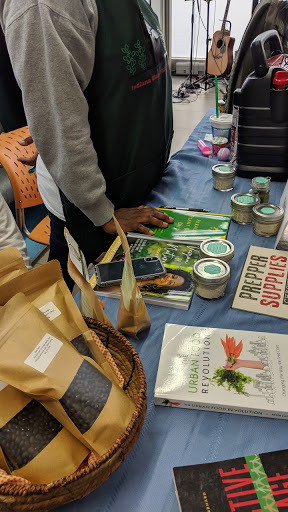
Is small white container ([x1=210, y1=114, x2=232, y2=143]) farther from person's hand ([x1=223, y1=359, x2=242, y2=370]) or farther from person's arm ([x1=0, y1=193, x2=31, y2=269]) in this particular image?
person's hand ([x1=223, y1=359, x2=242, y2=370])

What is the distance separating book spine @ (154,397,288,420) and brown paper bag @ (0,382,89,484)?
151 mm

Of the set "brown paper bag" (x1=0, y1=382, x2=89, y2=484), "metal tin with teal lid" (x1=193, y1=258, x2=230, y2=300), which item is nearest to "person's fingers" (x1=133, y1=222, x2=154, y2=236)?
"metal tin with teal lid" (x1=193, y1=258, x2=230, y2=300)

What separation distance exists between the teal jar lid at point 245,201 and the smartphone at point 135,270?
0.97 feet

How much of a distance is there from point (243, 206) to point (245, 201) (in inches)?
1.1

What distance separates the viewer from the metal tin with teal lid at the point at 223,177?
3.98 ft

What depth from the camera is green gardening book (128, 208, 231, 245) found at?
3.30 ft

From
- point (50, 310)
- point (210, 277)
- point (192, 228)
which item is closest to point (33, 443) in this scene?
point (50, 310)

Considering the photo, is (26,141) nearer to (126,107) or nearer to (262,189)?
(126,107)

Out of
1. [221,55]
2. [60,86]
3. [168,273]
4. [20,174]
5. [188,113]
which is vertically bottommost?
[188,113]

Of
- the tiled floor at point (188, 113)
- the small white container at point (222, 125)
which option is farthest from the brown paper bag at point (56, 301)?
the tiled floor at point (188, 113)

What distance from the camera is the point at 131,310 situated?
0.71 metres

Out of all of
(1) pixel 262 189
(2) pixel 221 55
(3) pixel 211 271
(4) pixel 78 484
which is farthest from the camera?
(2) pixel 221 55

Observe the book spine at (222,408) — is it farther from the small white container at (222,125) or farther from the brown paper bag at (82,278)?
the small white container at (222,125)

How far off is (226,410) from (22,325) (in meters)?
0.34
